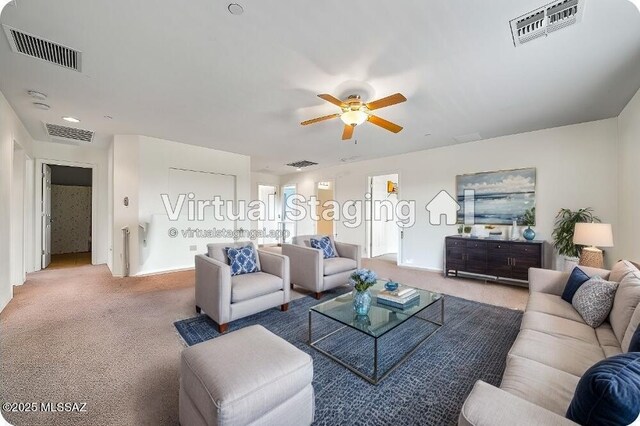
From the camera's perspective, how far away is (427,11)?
5.68ft

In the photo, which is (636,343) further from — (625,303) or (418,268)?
(418,268)

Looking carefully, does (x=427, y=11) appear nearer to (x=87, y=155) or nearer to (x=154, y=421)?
(x=154, y=421)

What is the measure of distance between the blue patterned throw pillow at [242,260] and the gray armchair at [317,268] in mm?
653

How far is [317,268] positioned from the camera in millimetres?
3438

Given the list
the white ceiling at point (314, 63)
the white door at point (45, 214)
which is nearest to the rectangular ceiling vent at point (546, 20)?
the white ceiling at point (314, 63)

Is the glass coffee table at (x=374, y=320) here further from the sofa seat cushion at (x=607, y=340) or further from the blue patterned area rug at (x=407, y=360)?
the sofa seat cushion at (x=607, y=340)

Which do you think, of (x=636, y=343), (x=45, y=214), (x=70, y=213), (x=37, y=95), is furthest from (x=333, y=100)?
(x=70, y=213)

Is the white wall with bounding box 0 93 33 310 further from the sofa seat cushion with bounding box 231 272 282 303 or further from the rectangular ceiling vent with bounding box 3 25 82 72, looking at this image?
the sofa seat cushion with bounding box 231 272 282 303

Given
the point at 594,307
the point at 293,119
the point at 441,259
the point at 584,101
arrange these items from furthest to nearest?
the point at 441,259 < the point at 293,119 < the point at 584,101 < the point at 594,307

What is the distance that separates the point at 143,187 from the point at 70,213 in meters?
3.94

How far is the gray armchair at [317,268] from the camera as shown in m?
3.47

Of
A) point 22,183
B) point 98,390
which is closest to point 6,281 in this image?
Result: point 22,183

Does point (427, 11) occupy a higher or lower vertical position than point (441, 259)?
higher

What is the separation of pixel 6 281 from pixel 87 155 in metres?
3.27
